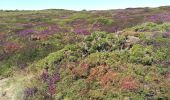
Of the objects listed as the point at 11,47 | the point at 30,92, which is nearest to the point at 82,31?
the point at 11,47

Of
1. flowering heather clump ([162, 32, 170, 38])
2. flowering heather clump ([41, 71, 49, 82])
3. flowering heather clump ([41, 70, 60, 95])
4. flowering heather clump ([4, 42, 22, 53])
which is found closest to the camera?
flowering heather clump ([41, 70, 60, 95])

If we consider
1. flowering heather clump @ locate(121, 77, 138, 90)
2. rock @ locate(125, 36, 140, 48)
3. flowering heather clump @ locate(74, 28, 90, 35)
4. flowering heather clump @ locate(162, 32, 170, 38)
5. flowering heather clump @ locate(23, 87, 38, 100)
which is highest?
flowering heather clump @ locate(162, 32, 170, 38)

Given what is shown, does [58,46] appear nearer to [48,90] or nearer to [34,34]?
[34,34]

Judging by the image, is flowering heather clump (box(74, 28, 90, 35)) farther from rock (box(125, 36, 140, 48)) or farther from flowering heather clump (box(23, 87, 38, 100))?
flowering heather clump (box(23, 87, 38, 100))

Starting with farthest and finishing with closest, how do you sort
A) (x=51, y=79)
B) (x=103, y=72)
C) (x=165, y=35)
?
(x=165, y=35) → (x=51, y=79) → (x=103, y=72)

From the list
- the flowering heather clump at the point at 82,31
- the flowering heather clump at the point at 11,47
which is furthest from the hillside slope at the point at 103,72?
the flowering heather clump at the point at 82,31

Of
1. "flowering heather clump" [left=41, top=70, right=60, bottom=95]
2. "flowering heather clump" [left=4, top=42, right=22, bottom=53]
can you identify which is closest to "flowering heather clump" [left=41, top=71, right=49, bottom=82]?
"flowering heather clump" [left=41, top=70, right=60, bottom=95]

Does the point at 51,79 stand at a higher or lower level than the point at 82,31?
lower

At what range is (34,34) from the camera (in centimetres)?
4506

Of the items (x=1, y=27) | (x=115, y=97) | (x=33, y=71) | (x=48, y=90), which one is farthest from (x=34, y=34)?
(x=115, y=97)

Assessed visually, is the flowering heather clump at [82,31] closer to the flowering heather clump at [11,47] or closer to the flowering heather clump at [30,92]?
the flowering heather clump at [11,47]

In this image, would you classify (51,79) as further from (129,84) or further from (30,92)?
(129,84)

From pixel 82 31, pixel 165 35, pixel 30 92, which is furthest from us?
pixel 82 31

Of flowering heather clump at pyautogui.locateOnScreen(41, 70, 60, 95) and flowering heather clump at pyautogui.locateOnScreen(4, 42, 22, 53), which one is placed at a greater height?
flowering heather clump at pyautogui.locateOnScreen(41, 70, 60, 95)
